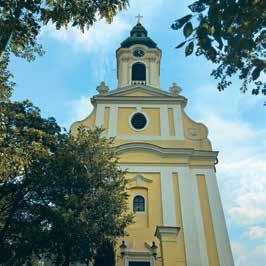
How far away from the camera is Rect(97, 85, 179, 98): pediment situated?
75.6 ft

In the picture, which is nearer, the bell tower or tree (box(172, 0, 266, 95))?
tree (box(172, 0, 266, 95))

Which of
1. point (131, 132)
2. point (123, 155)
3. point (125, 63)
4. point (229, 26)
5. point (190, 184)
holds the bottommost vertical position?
point (229, 26)

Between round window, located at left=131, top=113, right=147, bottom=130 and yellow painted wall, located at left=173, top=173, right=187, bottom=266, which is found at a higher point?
round window, located at left=131, top=113, right=147, bottom=130

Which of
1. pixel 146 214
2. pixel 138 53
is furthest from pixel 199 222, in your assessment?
pixel 138 53

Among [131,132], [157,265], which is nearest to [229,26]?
[157,265]

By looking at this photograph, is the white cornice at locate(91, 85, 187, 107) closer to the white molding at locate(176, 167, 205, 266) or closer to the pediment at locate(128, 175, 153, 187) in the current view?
the white molding at locate(176, 167, 205, 266)

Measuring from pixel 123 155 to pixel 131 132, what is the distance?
5.80ft

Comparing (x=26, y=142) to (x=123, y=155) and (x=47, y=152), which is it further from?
(x=123, y=155)

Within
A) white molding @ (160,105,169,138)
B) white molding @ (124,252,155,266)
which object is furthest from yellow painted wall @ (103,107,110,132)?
white molding @ (124,252,155,266)

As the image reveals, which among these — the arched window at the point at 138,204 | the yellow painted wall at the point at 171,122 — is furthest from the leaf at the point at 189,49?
the yellow painted wall at the point at 171,122

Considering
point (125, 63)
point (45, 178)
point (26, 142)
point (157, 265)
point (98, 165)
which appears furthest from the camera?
point (125, 63)

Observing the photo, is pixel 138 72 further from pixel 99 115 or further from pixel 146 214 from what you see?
pixel 146 214

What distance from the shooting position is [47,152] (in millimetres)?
13016

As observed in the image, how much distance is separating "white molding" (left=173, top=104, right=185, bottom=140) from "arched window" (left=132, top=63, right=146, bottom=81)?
14.1 ft
